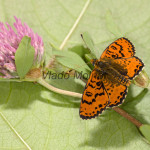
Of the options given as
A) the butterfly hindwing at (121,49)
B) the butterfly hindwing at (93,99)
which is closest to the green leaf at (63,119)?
the butterfly hindwing at (121,49)

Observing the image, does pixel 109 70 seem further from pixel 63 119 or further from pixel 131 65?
pixel 63 119

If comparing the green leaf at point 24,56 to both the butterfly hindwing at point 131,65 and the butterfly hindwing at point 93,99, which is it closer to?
the butterfly hindwing at point 93,99

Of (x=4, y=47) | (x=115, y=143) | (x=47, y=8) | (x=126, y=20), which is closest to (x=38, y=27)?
(x=47, y=8)

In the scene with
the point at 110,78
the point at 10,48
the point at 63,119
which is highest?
the point at 110,78

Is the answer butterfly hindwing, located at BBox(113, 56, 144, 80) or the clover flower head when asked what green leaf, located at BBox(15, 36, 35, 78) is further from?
butterfly hindwing, located at BBox(113, 56, 144, 80)

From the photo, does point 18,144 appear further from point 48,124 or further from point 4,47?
point 4,47

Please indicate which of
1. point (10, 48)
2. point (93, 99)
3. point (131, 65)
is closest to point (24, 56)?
point (10, 48)

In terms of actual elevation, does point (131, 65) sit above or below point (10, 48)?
above

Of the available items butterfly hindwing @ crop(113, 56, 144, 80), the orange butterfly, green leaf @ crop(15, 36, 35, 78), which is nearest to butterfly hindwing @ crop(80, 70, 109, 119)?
the orange butterfly
